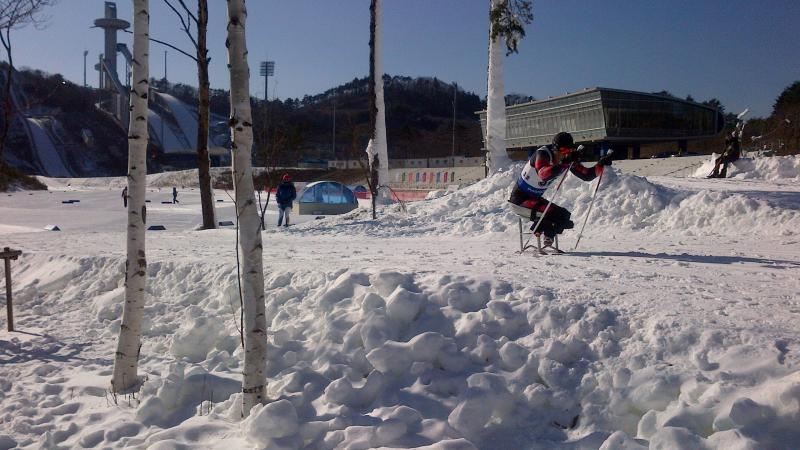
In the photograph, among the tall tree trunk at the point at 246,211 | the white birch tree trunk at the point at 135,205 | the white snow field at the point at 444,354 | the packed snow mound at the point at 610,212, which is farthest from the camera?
the packed snow mound at the point at 610,212

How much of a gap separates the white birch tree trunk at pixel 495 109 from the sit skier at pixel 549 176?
1052 centimetres

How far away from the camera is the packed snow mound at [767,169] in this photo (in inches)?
743

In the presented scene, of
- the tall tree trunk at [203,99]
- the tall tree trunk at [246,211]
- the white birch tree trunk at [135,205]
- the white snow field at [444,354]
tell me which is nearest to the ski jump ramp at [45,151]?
the tall tree trunk at [203,99]

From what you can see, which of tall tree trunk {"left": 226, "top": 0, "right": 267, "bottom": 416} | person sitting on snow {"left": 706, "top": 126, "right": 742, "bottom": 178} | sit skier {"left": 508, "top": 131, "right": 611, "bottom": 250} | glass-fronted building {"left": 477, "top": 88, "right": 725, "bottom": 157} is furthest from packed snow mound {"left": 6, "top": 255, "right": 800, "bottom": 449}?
glass-fronted building {"left": 477, "top": 88, "right": 725, "bottom": 157}

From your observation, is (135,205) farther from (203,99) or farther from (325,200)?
(325,200)

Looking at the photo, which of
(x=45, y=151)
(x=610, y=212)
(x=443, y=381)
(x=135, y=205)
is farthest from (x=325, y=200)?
(x=45, y=151)

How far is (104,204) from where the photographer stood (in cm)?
3759

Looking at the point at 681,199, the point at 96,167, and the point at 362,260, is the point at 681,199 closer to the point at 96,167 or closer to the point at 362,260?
the point at 362,260

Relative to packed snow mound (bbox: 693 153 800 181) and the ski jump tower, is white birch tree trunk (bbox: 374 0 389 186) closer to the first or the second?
packed snow mound (bbox: 693 153 800 181)

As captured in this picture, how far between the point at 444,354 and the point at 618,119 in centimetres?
5114

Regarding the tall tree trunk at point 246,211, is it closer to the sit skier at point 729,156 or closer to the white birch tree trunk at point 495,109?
the white birch tree trunk at point 495,109

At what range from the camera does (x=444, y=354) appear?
191 inches

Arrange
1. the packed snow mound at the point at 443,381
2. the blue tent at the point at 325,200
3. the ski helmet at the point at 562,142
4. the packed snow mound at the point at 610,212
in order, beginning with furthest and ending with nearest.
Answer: the blue tent at the point at 325,200 < the packed snow mound at the point at 610,212 < the ski helmet at the point at 562,142 < the packed snow mound at the point at 443,381

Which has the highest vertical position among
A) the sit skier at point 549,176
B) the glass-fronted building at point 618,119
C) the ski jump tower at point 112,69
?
the ski jump tower at point 112,69
